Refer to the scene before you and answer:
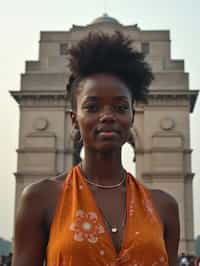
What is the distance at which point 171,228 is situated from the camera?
2.33m

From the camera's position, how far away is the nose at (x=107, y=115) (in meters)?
2.16

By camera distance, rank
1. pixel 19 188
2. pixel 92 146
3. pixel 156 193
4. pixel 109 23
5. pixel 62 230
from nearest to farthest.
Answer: pixel 62 230, pixel 92 146, pixel 156 193, pixel 19 188, pixel 109 23

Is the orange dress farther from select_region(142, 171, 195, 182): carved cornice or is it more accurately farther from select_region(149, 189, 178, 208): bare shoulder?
select_region(142, 171, 195, 182): carved cornice

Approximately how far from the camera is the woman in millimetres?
2049

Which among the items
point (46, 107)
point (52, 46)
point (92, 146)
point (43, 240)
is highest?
point (52, 46)

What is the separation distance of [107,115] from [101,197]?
11.7 inches

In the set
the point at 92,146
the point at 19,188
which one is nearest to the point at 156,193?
the point at 92,146

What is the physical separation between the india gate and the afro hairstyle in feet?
90.0

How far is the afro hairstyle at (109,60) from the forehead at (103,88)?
0.03 m

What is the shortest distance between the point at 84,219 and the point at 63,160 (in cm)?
2868

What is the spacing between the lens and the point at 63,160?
101 feet

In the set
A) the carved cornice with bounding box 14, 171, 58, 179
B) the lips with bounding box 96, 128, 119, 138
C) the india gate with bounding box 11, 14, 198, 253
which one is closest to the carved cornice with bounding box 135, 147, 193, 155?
the india gate with bounding box 11, 14, 198, 253

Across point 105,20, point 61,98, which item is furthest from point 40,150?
point 105,20

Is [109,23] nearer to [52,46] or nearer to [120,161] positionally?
[52,46]
